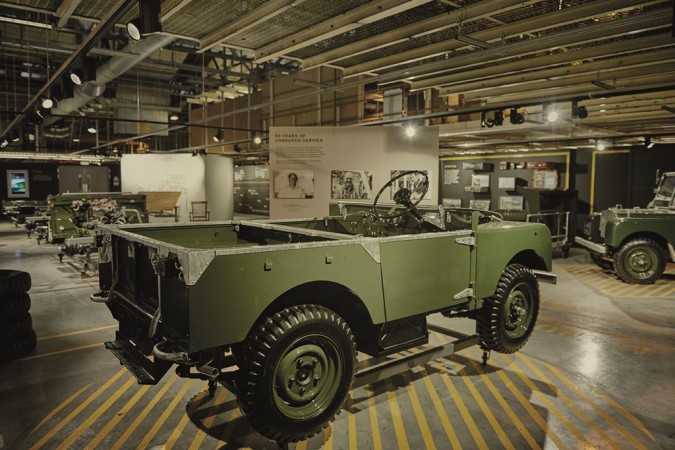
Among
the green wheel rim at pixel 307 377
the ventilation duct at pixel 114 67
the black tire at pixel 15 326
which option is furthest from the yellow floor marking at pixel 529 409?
the ventilation duct at pixel 114 67

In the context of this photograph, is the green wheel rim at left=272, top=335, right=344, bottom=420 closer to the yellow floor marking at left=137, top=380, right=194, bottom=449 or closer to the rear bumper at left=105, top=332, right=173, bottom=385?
the rear bumper at left=105, top=332, right=173, bottom=385

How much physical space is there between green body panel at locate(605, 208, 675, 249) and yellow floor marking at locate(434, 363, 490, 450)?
661 centimetres

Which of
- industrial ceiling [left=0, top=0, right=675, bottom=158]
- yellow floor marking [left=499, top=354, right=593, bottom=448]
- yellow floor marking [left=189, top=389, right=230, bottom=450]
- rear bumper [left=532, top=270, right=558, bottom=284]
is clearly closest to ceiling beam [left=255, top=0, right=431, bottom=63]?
industrial ceiling [left=0, top=0, right=675, bottom=158]

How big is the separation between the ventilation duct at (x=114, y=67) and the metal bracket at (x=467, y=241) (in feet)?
16.8

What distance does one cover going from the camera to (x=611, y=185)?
49.5 ft

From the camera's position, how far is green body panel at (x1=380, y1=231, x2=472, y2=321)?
3.45 meters

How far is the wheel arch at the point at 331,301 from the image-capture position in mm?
3117

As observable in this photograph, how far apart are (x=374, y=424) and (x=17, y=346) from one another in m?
3.93

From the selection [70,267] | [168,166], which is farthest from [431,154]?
[168,166]

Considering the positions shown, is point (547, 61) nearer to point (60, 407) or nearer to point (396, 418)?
point (396, 418)

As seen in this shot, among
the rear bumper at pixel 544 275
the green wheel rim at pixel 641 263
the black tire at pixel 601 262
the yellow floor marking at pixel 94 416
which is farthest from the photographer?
the black tire at pixel 601 262

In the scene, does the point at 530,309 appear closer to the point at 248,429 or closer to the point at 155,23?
the point at 248,429

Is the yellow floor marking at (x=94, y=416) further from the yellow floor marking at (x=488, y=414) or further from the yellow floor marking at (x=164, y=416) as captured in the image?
the yellow floor marking at (x=488, y=414)

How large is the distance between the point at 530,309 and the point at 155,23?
478 cm
